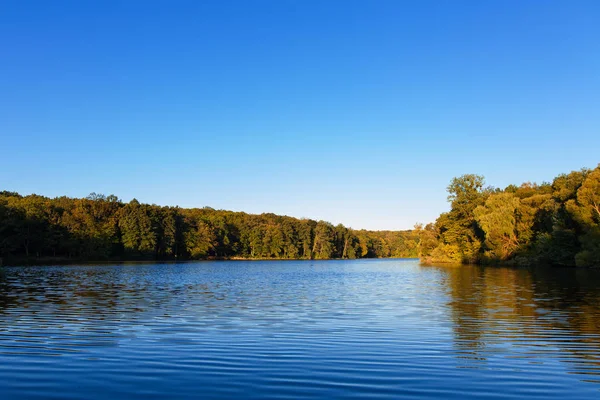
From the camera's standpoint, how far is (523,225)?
6969 centimetres

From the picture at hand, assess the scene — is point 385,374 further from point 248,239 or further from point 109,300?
point 248,239

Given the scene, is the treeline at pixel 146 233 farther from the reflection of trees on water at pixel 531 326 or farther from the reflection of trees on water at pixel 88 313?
the reflection of trees on water at pixel 531 326

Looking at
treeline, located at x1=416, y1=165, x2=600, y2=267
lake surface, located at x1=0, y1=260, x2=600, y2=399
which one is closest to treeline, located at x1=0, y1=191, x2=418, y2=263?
treeline, located at x1=416, y1=165, x2=600, y2=267

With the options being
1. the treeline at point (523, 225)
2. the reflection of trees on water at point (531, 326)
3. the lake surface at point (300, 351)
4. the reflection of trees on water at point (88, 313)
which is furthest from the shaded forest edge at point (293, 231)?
the reflection of trees on water at point (88, 313)

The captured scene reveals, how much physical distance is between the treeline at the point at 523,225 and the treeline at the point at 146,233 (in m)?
68.0

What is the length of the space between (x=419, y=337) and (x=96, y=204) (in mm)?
118678

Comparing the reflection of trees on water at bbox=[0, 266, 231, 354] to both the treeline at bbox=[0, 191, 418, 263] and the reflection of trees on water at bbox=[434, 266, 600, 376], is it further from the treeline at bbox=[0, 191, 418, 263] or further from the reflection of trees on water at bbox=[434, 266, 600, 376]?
the treeline at bbox=[0, 191, 418, 263]

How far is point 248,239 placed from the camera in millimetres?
161500

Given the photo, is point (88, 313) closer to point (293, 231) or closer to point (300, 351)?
point (300, 351)

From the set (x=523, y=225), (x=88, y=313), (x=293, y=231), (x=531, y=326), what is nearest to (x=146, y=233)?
(x=293, y=231)

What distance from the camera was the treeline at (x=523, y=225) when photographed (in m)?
54.6

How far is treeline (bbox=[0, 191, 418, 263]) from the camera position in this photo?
311 ft

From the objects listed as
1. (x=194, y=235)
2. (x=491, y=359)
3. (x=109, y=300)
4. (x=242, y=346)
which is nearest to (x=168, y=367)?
(x=242, y=346)

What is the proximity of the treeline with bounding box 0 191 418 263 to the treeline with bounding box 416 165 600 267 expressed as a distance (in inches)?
2677
